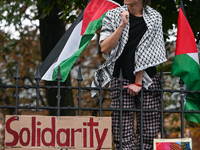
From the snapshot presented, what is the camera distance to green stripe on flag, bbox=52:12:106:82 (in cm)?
423

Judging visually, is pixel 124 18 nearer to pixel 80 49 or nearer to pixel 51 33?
pixel 80 49

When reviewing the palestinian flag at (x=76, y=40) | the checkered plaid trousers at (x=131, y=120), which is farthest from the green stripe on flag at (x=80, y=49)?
the checkered plaid trousers at (x=131, y=120)

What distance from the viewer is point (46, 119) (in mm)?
3801

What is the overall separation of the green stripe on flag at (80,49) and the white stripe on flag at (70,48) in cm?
5

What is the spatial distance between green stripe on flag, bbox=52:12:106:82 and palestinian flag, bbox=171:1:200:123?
2.92ft

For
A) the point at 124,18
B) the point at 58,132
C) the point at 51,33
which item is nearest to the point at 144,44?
the point at 124,18

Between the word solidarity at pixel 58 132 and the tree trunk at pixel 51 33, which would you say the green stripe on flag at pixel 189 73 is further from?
the tree trunk at pixel 51 33

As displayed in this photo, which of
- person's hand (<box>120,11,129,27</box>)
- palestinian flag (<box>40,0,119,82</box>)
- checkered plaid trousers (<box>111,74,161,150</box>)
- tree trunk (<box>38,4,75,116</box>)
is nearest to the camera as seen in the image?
person's hand (<box>120,11,129,27</box>)

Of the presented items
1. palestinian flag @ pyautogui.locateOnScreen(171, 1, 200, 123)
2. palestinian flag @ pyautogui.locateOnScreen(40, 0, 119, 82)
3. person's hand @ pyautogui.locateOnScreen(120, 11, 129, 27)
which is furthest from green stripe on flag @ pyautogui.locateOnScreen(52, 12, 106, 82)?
palestinian flag @ pyautogui.locateOnScreen(171, 1, 200, 123)

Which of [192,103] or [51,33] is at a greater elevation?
[51,33]

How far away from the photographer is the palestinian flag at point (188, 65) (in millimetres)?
4172

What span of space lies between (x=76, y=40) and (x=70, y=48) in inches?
4.6

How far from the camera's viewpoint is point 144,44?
12.7ft

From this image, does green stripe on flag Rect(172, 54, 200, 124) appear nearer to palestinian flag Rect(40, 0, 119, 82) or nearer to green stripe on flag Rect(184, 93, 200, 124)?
green stripe on flag Rect(184, 93, 200, 124)
